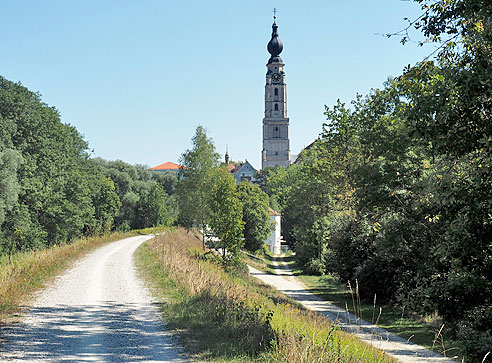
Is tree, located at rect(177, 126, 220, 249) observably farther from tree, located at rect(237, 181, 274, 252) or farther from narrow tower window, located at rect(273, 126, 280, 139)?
narrow tower window, located at rect(273, 126, 280, 139)

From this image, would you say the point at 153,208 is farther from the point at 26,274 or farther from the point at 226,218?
the point at 26,274

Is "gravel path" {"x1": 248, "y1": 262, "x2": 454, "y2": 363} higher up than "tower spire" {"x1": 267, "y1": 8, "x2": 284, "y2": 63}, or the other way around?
"tower spire" {"x1": 267, "y1": 8, "x2": 284, "y2": 63}

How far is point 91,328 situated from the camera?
10.1 meters

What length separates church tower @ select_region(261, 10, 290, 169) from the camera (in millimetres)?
131750

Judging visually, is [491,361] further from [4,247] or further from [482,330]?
[4,247]

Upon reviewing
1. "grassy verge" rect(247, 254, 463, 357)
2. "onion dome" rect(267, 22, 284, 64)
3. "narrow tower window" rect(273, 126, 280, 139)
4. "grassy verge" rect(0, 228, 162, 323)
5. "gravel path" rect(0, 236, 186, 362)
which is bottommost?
"grassy verge" rect(247, 254, 463, 357)

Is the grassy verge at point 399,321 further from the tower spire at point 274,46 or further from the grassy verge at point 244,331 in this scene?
the tower spire at point 274,46

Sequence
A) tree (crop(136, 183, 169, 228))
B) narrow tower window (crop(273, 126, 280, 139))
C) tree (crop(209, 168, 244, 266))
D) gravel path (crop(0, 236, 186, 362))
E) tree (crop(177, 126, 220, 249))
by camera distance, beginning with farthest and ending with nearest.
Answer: narrow tower window (crop(273, 126, 280, 139)), tree (crop(136, 183, 169, 228)), tree (crop(177, 126, 220, 249)), tree (crop(209, 168, 244, 266)), gravel path (crop(0, 236, 186, 362))

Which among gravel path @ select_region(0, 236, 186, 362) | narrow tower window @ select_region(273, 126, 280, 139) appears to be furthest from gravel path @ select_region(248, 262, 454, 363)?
narrow tower window @ select_region(273, 126, 280, 139)

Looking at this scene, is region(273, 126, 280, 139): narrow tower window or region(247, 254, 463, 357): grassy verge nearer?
region(247, 254, 463, 357): grassy verge

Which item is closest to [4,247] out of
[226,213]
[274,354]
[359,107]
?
[226,213]

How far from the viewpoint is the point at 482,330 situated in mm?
8875

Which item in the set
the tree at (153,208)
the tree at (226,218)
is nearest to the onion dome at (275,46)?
the tree at (153,208)

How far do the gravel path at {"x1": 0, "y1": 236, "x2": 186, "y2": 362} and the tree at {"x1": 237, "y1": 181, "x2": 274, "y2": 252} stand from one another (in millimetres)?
44992
